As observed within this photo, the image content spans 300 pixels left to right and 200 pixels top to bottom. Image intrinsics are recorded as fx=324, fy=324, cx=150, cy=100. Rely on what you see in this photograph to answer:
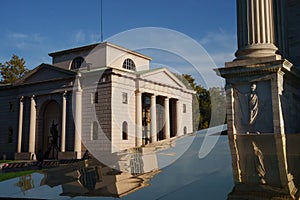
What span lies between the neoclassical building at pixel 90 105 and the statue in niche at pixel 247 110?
2308 cm

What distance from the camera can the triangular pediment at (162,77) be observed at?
35.1 m

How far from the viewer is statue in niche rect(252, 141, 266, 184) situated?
4395 mm

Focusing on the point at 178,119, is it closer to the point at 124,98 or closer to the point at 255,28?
the point at 124,98

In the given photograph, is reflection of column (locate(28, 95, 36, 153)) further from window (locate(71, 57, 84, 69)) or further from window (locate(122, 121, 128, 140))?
window (locate(122, 121, 128, 140))

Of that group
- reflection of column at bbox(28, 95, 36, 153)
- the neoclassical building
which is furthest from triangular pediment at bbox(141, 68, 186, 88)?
reflection of column at bbox(28, 95, 36, 153)

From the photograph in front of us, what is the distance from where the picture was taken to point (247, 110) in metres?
7.82

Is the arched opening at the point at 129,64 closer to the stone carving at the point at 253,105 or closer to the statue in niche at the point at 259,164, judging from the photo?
the stone carving at the point at 253,105

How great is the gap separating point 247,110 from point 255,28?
2.42 meters

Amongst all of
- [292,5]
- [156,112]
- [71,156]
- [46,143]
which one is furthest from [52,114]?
[292,5]

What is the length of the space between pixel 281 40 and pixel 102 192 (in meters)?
7.95

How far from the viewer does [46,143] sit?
37125 millimetres

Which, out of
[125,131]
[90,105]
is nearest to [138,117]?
[125,131]

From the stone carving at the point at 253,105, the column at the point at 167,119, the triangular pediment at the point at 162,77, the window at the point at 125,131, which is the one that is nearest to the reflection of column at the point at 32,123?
the window at the point at 125,131

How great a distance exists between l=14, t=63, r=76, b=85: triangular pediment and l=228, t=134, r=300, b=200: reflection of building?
2820cm
